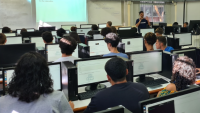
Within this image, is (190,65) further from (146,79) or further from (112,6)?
(112,6)

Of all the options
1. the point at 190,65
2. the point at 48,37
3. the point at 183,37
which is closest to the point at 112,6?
the point at 183,37

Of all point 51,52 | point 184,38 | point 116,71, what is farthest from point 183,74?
point 184,38

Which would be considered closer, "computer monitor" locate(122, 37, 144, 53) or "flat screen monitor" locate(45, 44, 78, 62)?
"flat screen monitor" locate(45, 44, 78, 62)

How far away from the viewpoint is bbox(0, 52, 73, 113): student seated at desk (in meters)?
1.34

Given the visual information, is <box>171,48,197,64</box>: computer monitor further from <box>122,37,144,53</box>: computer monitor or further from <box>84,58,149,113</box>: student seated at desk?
<box>122,37,144,53</box>: computer monitor

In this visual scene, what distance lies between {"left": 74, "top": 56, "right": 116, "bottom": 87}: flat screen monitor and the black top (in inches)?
32.6

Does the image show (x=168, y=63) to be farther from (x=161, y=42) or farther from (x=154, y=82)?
(x=161, y=42)

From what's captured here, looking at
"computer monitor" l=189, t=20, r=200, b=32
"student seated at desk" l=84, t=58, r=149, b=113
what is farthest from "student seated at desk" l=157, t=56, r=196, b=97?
"computer monitor" l=189, t=20, r=200, b=32

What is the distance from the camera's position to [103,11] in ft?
34.0

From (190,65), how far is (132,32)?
14.8 ft

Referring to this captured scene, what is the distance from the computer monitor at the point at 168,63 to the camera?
297 centimetres

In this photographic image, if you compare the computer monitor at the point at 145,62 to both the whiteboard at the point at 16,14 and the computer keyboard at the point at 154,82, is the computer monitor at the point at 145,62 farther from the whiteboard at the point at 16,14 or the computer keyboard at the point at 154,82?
the whiteboard at the point at 16,14

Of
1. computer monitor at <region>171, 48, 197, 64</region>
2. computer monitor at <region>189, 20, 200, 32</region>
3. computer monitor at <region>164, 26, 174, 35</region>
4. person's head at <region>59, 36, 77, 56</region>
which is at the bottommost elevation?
computer monitor at <region>171, 48, 197, 64</region>

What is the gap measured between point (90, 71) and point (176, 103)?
54.7 inches
